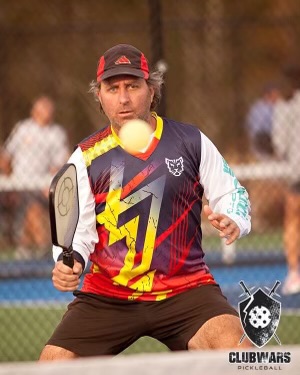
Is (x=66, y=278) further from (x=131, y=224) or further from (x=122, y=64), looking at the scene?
(x=122, y=64)

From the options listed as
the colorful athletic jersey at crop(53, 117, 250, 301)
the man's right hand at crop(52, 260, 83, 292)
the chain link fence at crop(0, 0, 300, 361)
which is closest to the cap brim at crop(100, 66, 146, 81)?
the colorful athletic jersey at crop(53, 117, 250, 301)

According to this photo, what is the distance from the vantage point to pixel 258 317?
5473mm

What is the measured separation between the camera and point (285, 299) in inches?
421

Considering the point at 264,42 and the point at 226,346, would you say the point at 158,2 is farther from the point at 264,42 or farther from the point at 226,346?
the point at 264,42

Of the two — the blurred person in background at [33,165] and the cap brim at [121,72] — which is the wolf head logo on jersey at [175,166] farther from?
the blurred person in background at [33,165]

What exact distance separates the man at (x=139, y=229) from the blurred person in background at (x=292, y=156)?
5.32 metres

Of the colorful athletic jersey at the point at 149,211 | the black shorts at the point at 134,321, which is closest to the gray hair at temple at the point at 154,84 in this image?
the colorful athletic jersey at the point at 149,211

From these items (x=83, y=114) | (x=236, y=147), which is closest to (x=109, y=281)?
(x=236, y=147)

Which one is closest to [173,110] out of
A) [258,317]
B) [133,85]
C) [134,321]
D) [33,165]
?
[33,165]

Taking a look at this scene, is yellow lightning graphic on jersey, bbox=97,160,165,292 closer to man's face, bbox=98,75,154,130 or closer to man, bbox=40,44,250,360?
man, bbox=40,44,250,360

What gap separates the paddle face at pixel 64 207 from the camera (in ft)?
16.7

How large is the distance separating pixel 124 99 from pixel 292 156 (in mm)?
5883

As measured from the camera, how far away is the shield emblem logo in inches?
213

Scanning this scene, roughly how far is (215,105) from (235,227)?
42.8ft
